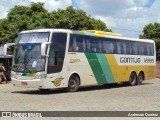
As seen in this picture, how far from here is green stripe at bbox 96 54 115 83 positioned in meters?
23.6

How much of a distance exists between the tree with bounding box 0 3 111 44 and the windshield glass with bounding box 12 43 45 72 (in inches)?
674

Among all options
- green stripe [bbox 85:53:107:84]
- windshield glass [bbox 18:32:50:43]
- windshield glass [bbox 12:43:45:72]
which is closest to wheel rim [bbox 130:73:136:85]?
green stripe [bbox 85:53:107:84]

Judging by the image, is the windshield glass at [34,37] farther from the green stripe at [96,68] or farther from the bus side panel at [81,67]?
the green stripe at [96,68]

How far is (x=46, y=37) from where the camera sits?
19.8 meters

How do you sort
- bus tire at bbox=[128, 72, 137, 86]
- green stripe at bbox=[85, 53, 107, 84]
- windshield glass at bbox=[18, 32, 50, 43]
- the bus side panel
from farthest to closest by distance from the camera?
bus tire at bbox=[128, 72, 137, 86] < green stripe at bbox=[85, 53, 107, 84] < the bus side panel < windshield glass at bbox=[18, 32, 50, 43]

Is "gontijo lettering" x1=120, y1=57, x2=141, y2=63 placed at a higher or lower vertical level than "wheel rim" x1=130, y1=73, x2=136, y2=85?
higher

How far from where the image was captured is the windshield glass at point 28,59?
19.5m

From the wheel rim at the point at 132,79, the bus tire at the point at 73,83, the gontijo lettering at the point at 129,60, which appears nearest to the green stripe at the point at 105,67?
the gontijo lettering at the point at 129,60

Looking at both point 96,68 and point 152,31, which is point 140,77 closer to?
point 96,68

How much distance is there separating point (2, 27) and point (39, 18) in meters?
4.42

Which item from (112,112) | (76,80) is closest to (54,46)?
(76,80)

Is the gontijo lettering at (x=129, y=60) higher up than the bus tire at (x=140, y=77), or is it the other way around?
the gontijo lettering at (x=129, y=60)

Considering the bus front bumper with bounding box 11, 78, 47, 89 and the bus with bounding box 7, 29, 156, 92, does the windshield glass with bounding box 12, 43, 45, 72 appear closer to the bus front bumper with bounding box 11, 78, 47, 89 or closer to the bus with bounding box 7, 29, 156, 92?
the bus with bounding box 7, 29, 156, 92

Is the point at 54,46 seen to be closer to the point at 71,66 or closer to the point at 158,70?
the point at 71,66
